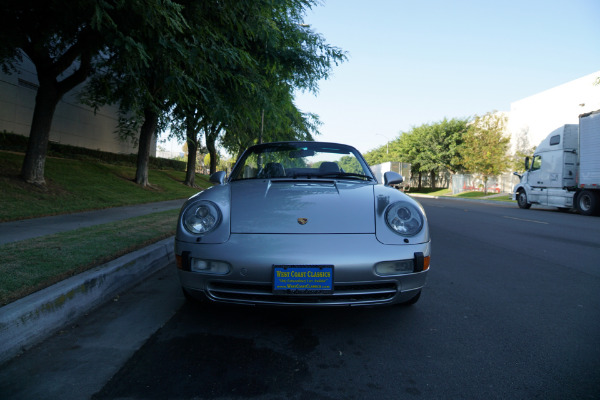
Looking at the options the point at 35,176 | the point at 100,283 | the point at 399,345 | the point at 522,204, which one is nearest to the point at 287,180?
the point at 399,345

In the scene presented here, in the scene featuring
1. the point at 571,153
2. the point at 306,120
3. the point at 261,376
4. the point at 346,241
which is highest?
the point at 306,120

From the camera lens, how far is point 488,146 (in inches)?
1184

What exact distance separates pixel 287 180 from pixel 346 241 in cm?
104

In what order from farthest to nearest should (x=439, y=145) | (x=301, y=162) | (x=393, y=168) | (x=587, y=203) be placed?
(x=439, y=145) → (x=393, y=168) → (x=587, y=203) → (x=301, y=162)

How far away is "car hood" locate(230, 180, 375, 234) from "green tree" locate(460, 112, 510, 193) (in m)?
30.7

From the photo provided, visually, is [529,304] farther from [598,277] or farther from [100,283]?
[100,283]

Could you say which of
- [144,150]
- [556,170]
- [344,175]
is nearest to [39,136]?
[144,150]

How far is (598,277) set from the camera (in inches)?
167

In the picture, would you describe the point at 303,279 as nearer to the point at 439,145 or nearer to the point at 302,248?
the point at 302,248

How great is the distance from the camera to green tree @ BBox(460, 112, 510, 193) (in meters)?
29.7

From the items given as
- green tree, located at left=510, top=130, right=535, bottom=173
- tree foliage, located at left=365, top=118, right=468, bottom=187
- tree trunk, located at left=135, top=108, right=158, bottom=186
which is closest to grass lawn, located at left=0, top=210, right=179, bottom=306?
tree trunk, located at left=135, top=108, right=158, bottom=186

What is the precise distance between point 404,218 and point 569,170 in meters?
15.7

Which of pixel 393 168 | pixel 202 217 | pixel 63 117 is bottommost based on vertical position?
pixel 202 217

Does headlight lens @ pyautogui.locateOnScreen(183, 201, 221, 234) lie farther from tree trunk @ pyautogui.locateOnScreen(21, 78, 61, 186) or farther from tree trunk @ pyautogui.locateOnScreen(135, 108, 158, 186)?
tree trunk @ pyautogui.locateOnScreen(135, 108, 158, 186)
